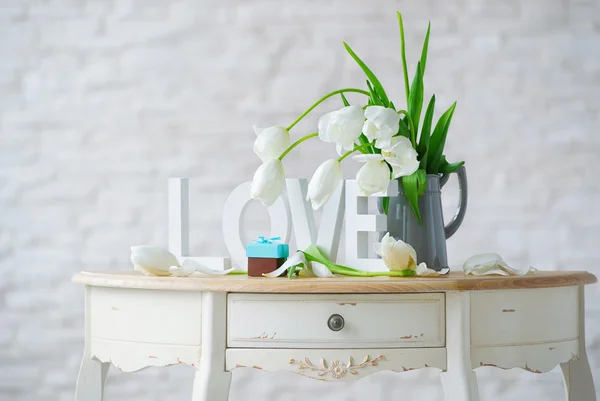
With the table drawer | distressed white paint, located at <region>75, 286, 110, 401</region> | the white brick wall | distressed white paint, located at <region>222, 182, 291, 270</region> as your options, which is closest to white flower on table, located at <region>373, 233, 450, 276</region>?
the table drawer

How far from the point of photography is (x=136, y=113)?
2266 mm

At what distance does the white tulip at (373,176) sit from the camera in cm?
138

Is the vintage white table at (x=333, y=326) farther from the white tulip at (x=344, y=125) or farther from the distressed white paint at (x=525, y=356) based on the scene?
the white tulip at (x=344, y=125)

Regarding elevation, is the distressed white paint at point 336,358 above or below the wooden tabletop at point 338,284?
below

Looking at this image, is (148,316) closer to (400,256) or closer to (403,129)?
(400,256)

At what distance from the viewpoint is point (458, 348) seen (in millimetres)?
1270

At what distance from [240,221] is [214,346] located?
0.34 metres

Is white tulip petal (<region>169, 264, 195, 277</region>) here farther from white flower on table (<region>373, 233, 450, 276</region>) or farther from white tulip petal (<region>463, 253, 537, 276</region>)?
white tulip petal (<region>463, 253, 537, 276</region>)

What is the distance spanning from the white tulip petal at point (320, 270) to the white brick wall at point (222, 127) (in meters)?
0.81

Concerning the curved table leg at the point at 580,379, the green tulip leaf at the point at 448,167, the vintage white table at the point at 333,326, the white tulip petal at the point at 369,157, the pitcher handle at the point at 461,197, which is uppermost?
the white tulip petal at the point at 369,157

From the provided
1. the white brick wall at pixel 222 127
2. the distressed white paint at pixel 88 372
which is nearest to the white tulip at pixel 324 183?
the distressed white paint at pixel 88 372

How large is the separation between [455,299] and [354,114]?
13.7 inches

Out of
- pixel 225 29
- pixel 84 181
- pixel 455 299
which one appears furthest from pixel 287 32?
pixel 455 299

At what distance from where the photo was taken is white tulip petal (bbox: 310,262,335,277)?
1409 mm
